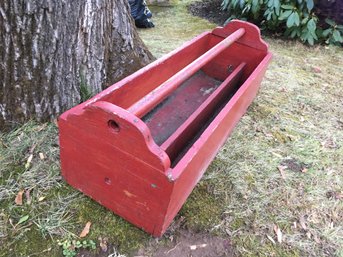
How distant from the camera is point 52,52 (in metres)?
1.98

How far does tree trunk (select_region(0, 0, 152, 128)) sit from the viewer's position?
1.84 m

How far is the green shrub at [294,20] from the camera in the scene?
14.4ft

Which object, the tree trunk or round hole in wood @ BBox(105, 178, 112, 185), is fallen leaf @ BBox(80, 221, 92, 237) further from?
the tree trunk

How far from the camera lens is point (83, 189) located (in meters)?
1.84

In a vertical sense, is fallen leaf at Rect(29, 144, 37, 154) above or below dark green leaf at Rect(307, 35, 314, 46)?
below

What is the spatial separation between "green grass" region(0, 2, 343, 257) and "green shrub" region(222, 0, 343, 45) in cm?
203

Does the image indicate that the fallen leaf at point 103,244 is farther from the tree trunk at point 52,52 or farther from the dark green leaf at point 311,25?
the dark green leaf at point 311,25

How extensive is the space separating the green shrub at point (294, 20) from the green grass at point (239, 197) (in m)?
2.03

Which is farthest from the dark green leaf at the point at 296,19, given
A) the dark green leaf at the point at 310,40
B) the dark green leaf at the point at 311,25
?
the dark green leaf at the point at 310,40

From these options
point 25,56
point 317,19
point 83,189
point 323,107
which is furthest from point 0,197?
point 317,19

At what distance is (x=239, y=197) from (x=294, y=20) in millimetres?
3162

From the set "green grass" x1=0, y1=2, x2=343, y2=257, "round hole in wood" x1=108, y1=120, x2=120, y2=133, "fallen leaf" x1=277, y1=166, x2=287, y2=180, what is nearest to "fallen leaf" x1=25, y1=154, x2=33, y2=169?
"green grass" x1=0, y1=2, x2=343, y2=257

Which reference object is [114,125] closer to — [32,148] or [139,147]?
[139,147]

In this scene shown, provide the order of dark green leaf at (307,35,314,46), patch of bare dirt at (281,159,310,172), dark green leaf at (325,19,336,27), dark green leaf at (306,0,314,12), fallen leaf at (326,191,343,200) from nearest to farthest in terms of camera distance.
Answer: fallen leaf at (326,191,343,200)
patch of bare dirt at (281,159,310,172)
dark green leaf at (306,0,314,12)
dark green leaf at (307,35,314,46)
dark green leaf at (325,19,336,27)
